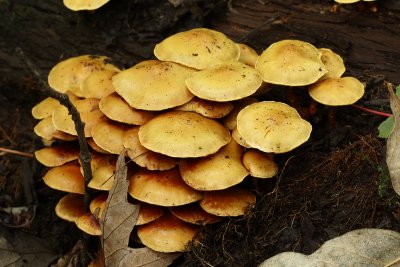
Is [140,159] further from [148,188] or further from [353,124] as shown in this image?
[353,124]

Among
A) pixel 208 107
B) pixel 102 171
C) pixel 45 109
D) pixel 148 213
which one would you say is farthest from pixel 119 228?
pixel 45 109

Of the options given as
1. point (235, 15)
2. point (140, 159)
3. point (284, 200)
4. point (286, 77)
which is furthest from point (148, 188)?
point (235, 15)

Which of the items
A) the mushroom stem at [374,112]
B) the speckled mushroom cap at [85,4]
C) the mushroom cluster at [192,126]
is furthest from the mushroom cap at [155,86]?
the mushroom stem at [374,112]

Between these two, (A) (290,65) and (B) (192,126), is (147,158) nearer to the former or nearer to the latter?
(B) (192,126)

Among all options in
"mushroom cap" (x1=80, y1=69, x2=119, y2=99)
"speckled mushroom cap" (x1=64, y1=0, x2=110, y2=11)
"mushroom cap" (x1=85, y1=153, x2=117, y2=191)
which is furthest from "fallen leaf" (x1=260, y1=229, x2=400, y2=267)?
"speckled mushroom cap" (x1=64, y1=0, x2=110, y2=11)

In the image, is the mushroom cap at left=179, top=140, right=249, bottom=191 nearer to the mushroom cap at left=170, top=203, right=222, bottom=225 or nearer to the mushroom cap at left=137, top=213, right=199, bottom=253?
the mushroom cap at left=170, top=203, right=222, bottom=225

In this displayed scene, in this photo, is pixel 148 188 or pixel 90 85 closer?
pixel 148 188

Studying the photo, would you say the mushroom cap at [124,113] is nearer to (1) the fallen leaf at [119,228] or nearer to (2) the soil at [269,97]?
(1) the fallen leaf at [119,228]

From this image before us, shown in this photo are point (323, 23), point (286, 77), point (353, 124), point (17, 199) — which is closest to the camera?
point (286, 77)
